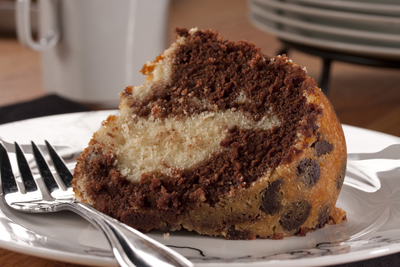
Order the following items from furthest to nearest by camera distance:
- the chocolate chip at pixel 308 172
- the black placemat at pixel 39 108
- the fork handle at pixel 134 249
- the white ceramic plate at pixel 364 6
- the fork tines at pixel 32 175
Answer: the black placemat at pixel 39 108
the white ceramic plate at pixel 364 6
the fork tines at pixel 32 175
the chocolate chip at pixel 308 172
the fork handle at pixel 134 249

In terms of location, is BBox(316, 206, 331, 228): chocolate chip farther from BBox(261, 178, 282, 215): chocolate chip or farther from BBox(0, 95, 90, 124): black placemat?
BBox(0, 95, 90, 124): black placemat

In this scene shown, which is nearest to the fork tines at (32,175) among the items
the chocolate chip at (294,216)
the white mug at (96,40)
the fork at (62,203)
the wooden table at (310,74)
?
the fork at (62,203)

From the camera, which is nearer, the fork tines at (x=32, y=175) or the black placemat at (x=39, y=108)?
the fork tines at (x=32, y=175)

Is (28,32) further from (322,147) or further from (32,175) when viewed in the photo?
(322,147)

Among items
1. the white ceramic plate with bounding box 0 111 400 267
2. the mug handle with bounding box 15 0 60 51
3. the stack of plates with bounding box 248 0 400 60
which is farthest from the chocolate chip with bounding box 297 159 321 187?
the mug handle with bounding box 15 0 60 51

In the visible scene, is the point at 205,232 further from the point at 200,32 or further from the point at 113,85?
the point at 113,85

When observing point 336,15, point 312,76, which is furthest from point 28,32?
point 312,76

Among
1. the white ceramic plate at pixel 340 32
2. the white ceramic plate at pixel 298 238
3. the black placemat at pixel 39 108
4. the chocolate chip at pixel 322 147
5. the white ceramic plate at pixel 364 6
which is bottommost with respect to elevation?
the black placemat at pixel 39 108

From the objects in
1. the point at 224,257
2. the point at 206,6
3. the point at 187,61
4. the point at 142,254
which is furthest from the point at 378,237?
the point at 206,6

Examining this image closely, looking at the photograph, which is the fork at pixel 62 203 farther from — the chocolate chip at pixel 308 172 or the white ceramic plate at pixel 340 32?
the white ceramic plate at pixel 340 32
